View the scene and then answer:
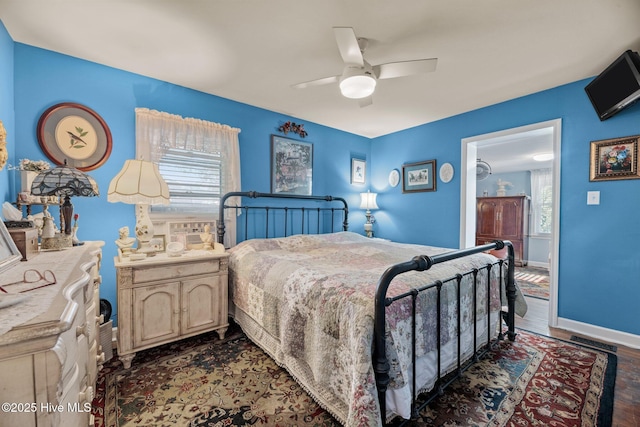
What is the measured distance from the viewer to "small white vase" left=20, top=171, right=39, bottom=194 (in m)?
1.81

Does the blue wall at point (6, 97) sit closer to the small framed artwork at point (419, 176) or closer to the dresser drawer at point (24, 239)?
the dresser drawer at point (24, 239)

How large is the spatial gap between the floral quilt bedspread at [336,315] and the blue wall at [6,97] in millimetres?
1742

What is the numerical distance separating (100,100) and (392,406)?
10.5ft

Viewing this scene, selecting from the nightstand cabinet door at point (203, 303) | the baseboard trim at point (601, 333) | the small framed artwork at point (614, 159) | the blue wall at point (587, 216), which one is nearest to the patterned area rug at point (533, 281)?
the baseboard trim at point (601, 333)

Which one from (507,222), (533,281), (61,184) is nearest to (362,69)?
(61,184)

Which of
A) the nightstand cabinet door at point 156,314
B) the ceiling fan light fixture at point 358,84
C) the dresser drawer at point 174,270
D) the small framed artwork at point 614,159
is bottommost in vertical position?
the nightstand cabinet door at point 156,314

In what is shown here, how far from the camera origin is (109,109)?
2.39m

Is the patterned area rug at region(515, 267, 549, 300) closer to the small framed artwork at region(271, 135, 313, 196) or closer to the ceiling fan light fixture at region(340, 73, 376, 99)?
the small framed artwork at region(271, 135, 313, 196)

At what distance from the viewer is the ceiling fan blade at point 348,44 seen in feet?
5.05

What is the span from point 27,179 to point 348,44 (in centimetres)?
238

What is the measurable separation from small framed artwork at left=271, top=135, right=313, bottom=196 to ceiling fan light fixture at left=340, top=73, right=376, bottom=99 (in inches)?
65.9

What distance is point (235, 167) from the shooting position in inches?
120

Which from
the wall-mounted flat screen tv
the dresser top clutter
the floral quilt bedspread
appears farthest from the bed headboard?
the wall-mounted flat screen tv

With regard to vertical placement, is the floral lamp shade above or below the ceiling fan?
below
